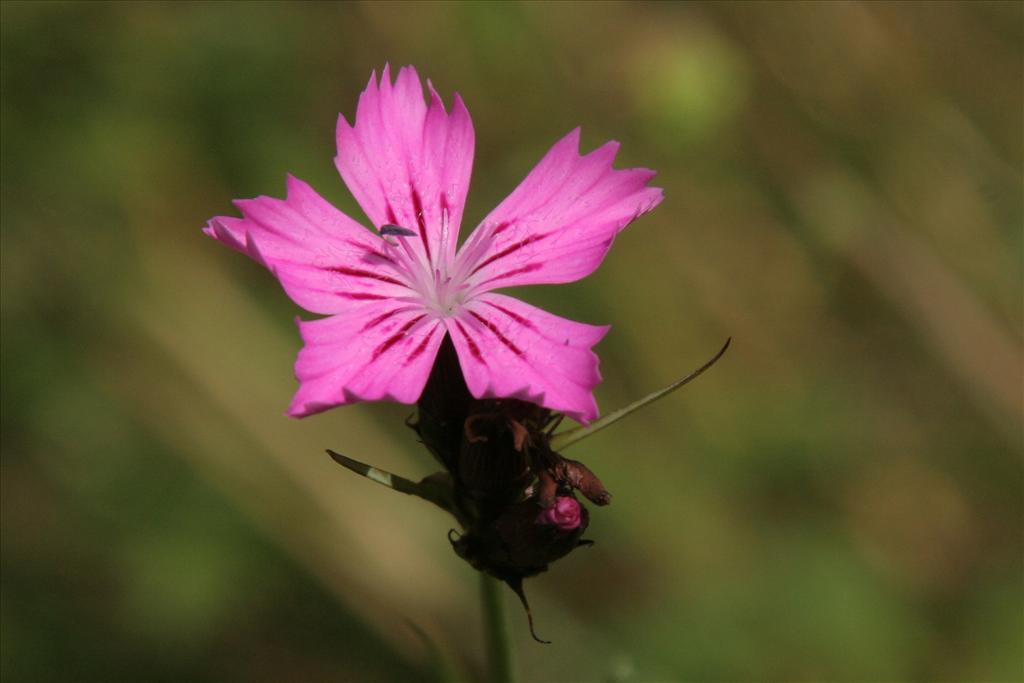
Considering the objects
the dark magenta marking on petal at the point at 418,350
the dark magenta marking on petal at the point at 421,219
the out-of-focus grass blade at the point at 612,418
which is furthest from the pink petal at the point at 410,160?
the out-of-focus grass blade at the point at 612,418

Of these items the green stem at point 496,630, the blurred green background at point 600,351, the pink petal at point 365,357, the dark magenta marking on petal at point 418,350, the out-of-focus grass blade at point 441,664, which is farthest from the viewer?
the blurred green background at point 600,351

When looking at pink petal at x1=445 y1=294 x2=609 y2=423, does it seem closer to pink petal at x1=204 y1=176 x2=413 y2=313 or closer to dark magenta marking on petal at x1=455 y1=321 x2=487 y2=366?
dark magenta marking on petal at x1=455 y1=321 x2=487 y2=366

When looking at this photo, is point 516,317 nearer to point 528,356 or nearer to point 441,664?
point 528,356

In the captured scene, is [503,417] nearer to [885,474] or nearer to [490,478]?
[490,478]

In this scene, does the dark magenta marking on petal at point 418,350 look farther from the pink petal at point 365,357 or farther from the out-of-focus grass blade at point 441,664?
the out-of-focus grass blade at point 441,664

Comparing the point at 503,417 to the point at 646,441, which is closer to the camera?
the point at 503,417

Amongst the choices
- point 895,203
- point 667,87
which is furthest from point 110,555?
point 895,203
